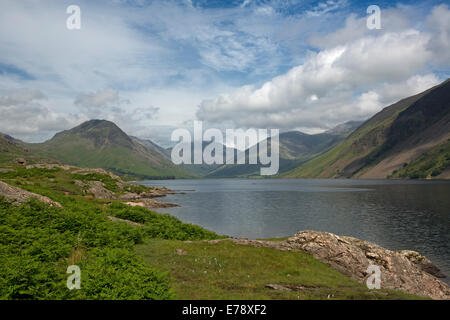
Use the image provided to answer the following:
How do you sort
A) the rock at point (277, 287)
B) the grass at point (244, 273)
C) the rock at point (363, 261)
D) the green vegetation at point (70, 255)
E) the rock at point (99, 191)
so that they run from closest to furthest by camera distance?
the green vegetation at point (70, 255)
the grass at point (244, 273)
the rock at point (277, 287)
the rock at point (363, 261)
the rock at point (99, 191)

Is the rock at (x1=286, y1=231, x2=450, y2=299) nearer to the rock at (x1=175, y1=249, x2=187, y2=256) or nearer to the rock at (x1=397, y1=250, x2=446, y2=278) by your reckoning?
the rock at (x1=397, y1=250, x2=446, y2=278)

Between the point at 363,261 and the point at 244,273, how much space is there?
17.5m

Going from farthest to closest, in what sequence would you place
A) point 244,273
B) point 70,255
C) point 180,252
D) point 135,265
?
point 180,252
point 244,273
point 70,255
point 135,265

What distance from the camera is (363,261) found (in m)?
32.9

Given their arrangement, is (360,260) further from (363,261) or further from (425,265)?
(425,265)

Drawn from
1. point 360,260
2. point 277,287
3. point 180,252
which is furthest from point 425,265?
point 180,252

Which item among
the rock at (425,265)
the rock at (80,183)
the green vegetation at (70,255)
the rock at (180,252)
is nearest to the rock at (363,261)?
the rock at (425,265)

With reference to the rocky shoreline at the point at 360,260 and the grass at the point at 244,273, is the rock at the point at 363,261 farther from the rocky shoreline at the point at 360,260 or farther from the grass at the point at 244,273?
the grass at the point at 244,273

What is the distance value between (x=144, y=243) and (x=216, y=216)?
222 ft

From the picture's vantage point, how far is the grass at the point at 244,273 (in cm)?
1872

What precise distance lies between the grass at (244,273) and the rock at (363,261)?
236cm

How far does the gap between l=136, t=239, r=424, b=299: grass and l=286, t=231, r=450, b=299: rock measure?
2.36 metres
